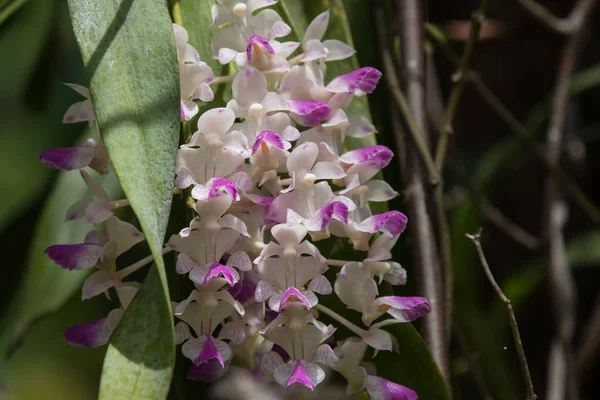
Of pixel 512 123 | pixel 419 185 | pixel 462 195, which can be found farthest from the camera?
pixel 462 195

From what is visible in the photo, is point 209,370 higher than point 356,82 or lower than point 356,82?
lower

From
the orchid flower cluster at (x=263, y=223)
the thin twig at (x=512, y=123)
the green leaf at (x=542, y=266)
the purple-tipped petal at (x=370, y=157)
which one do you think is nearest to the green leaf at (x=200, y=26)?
the orchid flower cluster at (x=263, y=223)

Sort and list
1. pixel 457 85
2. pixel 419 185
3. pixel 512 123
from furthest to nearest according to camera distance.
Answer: pixel 512 123 < pixel 457 85 < pixel 419 185

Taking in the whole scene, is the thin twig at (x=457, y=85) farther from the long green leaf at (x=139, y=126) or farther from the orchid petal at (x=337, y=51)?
the long green leaf at (x=139, y=126)

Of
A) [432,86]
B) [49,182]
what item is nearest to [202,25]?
[49,182]

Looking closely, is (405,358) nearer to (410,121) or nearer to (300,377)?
(300,377)

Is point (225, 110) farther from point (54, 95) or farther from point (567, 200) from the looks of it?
point (567, 200)

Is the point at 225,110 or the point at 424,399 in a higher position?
the point at 225,110

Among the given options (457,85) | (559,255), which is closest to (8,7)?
(457,85)
